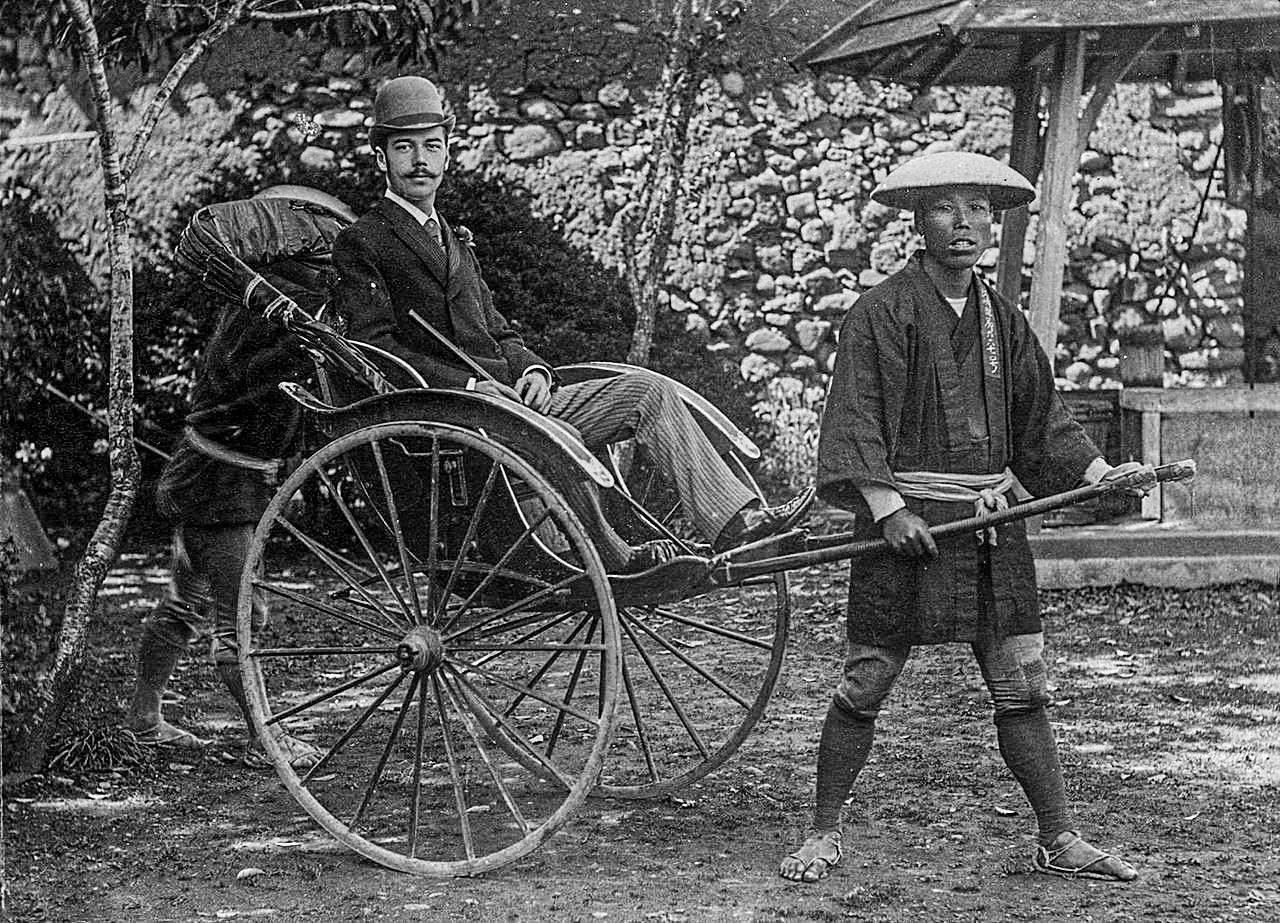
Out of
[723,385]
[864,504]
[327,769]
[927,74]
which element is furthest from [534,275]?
[864,504]

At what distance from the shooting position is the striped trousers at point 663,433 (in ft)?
11.2

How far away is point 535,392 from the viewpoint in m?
3.54

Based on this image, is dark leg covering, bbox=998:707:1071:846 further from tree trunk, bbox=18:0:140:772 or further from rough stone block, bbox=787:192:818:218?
rough stone block, bbox=787:192:818:218

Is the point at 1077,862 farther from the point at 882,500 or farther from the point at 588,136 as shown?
the point at 588,136

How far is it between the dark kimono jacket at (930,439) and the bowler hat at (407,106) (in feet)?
3.70

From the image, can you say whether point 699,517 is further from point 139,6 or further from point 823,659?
point 139,6

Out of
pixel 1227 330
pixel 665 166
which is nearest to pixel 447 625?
pixel 665 166

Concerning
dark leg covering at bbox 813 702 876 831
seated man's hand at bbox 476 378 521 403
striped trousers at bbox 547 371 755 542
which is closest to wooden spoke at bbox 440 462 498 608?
seated man's hand at bbox 476 378 521 403

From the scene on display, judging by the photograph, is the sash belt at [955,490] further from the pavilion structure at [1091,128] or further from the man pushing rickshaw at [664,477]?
the pavilion structure at [1091,128]

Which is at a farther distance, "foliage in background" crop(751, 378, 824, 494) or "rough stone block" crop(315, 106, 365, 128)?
"foliage in background" crop(751, 378, 824, 494)

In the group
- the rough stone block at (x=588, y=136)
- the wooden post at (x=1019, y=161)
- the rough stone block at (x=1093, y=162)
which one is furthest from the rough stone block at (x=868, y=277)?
the rough stone block at (x=1093, y=162)

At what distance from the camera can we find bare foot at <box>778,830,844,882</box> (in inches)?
130

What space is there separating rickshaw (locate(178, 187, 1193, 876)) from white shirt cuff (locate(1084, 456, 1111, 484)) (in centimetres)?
19

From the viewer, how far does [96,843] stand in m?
3.54
